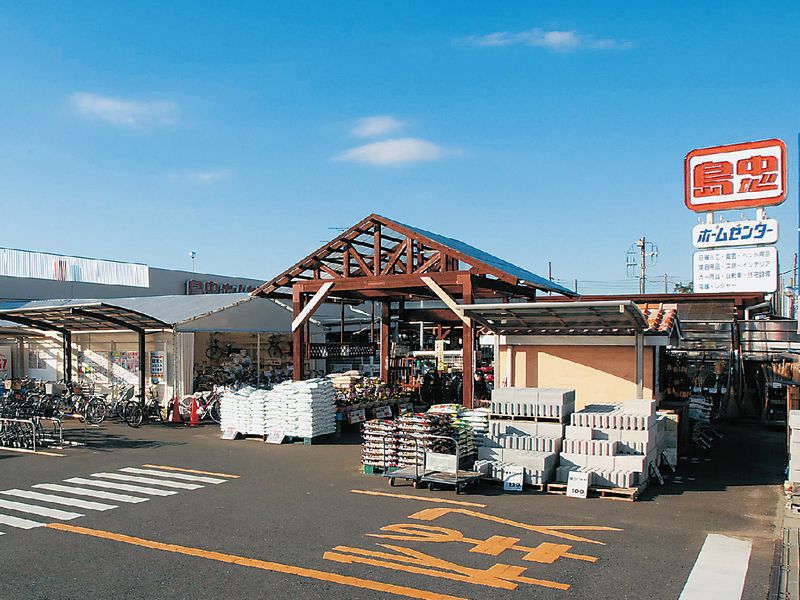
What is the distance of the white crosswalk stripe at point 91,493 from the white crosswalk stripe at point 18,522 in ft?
4.79

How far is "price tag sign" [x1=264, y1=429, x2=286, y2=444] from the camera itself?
17109 mm

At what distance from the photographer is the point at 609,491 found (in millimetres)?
11094

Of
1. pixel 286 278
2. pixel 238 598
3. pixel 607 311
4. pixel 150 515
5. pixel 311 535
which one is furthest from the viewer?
pixel 286 278

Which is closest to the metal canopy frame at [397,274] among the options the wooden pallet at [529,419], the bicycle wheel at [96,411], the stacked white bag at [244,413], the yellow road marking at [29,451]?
the stacked white bag at [244,413]

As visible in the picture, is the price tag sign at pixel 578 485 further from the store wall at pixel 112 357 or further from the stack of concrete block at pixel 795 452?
the store wall at pixel 112 357

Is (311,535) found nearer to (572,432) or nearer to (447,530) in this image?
(447,530)

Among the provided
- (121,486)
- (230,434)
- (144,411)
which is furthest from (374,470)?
(144,411)

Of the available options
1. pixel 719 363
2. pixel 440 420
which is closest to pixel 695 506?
pixel 440 420

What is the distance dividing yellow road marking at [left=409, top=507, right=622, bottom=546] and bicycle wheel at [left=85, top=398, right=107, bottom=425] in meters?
13.9

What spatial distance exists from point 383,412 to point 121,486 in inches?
356

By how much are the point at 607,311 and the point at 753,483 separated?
3.91 metres

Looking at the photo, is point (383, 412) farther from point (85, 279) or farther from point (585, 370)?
point (85, 279)

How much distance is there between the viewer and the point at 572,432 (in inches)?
478

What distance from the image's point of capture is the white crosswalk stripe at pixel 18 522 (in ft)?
31.5
